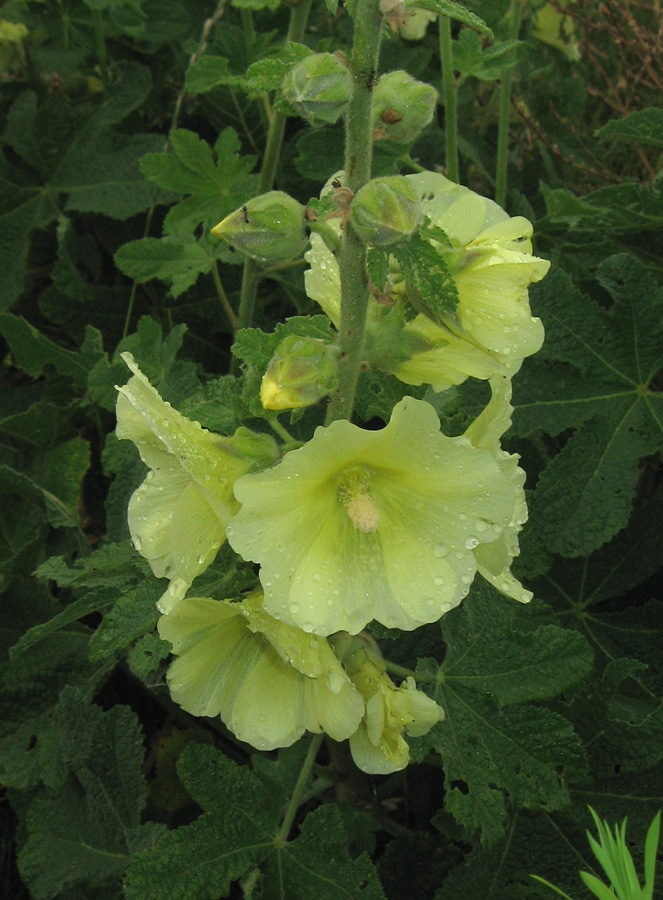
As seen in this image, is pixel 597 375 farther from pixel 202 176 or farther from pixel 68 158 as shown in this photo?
pixel 68 158

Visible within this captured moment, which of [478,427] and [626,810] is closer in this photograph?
[478,427]

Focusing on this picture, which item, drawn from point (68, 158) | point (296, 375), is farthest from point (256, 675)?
point (68, 158)

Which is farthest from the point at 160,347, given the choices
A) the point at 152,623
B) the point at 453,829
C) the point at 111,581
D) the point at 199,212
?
the point at 453,829

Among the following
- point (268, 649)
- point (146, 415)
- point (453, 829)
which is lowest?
point (453, 829)

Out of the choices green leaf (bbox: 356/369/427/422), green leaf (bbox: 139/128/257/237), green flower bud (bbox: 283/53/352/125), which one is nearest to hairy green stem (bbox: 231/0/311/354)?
green leaf (bbox: 139/128/257/237)

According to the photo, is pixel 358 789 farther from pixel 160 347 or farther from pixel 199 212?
pixel 199 212

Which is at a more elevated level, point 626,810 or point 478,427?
point 478,427

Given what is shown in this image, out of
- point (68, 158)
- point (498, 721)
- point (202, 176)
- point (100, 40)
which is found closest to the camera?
point (498, 721)

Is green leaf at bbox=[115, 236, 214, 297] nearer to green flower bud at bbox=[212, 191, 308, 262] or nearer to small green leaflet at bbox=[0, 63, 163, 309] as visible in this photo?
small green leaflet at bbox=[0, 63, 163, 309]
